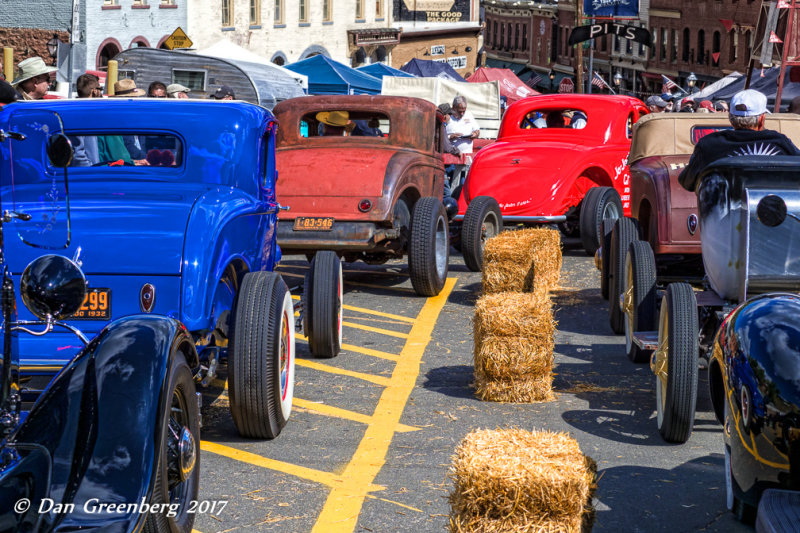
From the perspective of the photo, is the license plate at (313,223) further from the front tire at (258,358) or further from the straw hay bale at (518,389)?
the front tire at (258,358)

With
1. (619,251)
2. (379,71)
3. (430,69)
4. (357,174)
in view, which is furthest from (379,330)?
(430,69)

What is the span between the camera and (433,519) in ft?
16.4

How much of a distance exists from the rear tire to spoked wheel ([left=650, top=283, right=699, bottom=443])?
649cm

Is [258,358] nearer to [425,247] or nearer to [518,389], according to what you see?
[518,389]

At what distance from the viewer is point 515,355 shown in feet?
22.8

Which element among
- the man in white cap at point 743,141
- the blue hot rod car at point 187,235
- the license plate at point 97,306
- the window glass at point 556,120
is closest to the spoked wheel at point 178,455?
the blue hot rod car at point 187,235

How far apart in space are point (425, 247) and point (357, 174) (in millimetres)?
954

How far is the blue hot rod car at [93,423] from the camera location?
3256 mm

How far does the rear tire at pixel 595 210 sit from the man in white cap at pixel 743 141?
18.3ft

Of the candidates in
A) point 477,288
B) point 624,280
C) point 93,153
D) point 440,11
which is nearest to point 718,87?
point 477,288

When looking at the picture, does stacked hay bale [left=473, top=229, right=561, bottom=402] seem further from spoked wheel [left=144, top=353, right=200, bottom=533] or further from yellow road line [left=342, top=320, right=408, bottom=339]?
spoked wheel [left=144, top=353, right=200, bottom=533]

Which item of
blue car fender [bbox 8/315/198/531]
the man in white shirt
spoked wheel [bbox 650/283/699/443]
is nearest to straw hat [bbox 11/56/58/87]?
spoked wheel [bbox 650/283/699/443]

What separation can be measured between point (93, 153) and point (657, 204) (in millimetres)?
4247

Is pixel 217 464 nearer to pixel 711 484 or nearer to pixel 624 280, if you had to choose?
pixel 711 484
